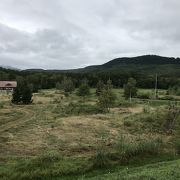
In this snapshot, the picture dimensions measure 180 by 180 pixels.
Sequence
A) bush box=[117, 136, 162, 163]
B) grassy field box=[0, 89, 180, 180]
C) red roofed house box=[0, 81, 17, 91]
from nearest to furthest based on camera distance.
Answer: grassy field box=[0, 89, 180, 180] < bush box=[117, 136, 162, 163] < red roofed house box=[0, 81, 17, 91]

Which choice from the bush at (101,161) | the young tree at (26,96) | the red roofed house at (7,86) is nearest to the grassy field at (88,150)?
the bush at (101,161)

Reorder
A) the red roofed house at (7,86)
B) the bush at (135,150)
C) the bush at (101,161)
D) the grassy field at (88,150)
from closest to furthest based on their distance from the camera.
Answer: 1. the grassy field at (88,150)
2. the bush at (101,161)
3. the bush at (135,150)
4. the red roofed house at (7,86)

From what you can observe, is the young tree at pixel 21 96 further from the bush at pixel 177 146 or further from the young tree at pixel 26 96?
the bush at pixel 177 146

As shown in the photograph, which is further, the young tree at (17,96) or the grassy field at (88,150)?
the young tree at (17,96)

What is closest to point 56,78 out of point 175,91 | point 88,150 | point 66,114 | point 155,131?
point 175,91

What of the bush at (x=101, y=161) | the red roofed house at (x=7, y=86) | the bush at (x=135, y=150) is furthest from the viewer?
the red roofed house at (x=7, y=86)

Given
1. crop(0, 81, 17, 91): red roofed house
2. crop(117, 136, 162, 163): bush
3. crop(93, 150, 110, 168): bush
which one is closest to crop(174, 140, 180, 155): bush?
crop(117, 136, 162, 163): bush

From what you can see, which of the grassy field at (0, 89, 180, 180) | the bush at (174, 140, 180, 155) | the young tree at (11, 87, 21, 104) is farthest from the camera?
the young tree at (11, 87, 21, 104)

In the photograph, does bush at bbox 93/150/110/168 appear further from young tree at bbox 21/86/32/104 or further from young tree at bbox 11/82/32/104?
young tree at bbox 11/82/32/104

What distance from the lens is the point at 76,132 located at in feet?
90.3

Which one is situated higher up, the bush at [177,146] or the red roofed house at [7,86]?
the red roofed house at [7,86]

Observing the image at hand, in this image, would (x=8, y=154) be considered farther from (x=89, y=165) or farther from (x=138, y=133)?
(x=138, y=133)

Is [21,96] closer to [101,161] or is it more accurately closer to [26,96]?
[26,96]

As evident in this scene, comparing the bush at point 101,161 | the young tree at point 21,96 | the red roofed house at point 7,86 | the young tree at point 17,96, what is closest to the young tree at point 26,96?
the young tree at point 21,96
